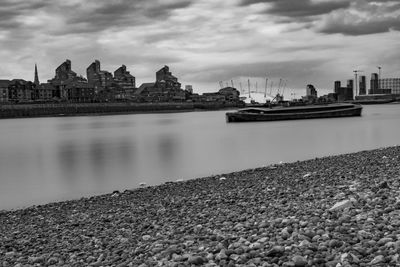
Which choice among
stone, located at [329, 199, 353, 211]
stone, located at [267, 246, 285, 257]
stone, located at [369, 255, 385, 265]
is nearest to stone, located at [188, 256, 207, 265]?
stone, located at [267, 246, 285, 257]

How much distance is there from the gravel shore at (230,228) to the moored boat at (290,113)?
11062cm

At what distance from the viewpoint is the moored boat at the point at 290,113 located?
130 m

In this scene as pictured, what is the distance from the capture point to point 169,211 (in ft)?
51.0

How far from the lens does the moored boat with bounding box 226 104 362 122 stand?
5123 inches

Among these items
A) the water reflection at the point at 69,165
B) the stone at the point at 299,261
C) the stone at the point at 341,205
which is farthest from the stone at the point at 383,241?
the water reflection at the point at 69,165

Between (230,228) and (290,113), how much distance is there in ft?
415

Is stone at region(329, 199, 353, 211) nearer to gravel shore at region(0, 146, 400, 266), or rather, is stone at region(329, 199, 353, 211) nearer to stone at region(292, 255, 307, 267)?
gravel shore at region(0, 146, 400, 266)

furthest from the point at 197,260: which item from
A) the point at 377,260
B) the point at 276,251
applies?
the point at 377,260

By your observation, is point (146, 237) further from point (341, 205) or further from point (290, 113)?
point (290, 113)

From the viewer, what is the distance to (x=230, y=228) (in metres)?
10.8

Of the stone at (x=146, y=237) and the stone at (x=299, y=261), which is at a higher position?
the stone at (x=299, y=261)

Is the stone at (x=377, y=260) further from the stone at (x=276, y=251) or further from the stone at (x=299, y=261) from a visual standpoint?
the stone at (x=276, y=251)

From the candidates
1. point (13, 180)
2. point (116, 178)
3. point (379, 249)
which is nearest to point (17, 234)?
point (379, 249)

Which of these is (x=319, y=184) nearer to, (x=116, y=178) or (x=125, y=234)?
(x=125, y=234)
